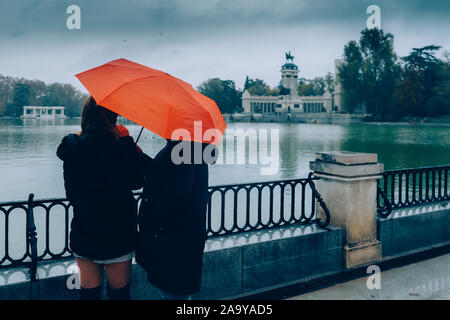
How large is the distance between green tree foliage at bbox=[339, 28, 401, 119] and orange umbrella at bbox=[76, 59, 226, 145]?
83342 millimetres

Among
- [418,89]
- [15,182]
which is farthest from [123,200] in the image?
[418,89]

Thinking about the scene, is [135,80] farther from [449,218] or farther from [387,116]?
[387,116]

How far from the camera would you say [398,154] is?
27188 mm

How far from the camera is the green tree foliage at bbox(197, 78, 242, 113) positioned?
12581cm

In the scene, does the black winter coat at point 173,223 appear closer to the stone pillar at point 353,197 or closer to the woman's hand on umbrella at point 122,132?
the woman's hand on umbrella at point 122,132

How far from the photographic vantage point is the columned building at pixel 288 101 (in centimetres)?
11794

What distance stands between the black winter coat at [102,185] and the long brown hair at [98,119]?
43 millimetres

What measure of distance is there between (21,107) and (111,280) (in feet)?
450

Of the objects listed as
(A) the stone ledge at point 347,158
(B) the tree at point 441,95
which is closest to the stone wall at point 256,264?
(A) the stone ledge at point 347,158

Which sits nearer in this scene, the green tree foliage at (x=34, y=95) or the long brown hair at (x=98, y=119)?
the long brown hair at (x=98, y=119)

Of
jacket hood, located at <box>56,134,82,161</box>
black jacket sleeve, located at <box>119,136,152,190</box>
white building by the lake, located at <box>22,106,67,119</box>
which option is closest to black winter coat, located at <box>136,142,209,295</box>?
black jacket sleeve, located at <box>119,136,152,190</box>

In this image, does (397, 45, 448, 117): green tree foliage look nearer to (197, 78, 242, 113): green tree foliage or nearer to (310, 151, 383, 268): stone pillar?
(197, 78, 242, 113): green tree foliage

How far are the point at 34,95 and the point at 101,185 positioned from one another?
141 m

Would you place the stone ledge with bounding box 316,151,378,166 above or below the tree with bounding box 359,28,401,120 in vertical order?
below
